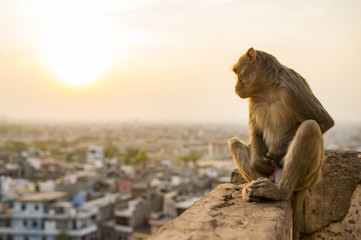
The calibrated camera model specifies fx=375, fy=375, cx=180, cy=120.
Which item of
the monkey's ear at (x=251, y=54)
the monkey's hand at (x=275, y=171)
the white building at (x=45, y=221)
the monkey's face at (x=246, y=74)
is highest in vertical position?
the monkey's ear at (x=251, y=54)

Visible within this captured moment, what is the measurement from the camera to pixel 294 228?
7.53 feet

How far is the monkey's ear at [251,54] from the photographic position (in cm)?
222

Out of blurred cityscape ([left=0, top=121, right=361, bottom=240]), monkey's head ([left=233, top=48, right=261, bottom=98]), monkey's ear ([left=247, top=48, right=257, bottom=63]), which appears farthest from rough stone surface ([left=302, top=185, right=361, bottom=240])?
blurred cityscape ([left=0, top=121, right=361, bottom=240])

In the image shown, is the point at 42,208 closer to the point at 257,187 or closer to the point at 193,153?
the point at 257,187

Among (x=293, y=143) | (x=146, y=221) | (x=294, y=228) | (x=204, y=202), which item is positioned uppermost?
(x=293, y=143)

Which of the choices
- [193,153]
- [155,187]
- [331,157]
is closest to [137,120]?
[193,153]

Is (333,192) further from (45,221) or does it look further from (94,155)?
(94,155)

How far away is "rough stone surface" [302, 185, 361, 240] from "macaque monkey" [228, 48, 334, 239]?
0.58 metres

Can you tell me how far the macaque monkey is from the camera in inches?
78.6

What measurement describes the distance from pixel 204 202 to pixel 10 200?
1920 cm

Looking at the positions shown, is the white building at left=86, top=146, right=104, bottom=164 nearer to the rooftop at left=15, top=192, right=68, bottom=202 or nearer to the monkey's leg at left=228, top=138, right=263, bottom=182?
the rooftop at left=15, top=192, right=68, bottom=202

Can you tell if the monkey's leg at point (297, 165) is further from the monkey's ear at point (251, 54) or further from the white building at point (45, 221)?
the white building at point (45, 221)

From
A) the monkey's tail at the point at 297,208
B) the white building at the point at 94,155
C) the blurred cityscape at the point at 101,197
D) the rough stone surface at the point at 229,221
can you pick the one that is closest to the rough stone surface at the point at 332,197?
the monkey's tail at the point at 297,208

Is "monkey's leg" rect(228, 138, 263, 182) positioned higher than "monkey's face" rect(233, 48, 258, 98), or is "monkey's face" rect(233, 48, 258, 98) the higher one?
"monkey's face" rect(233, 48, 258, 98)
